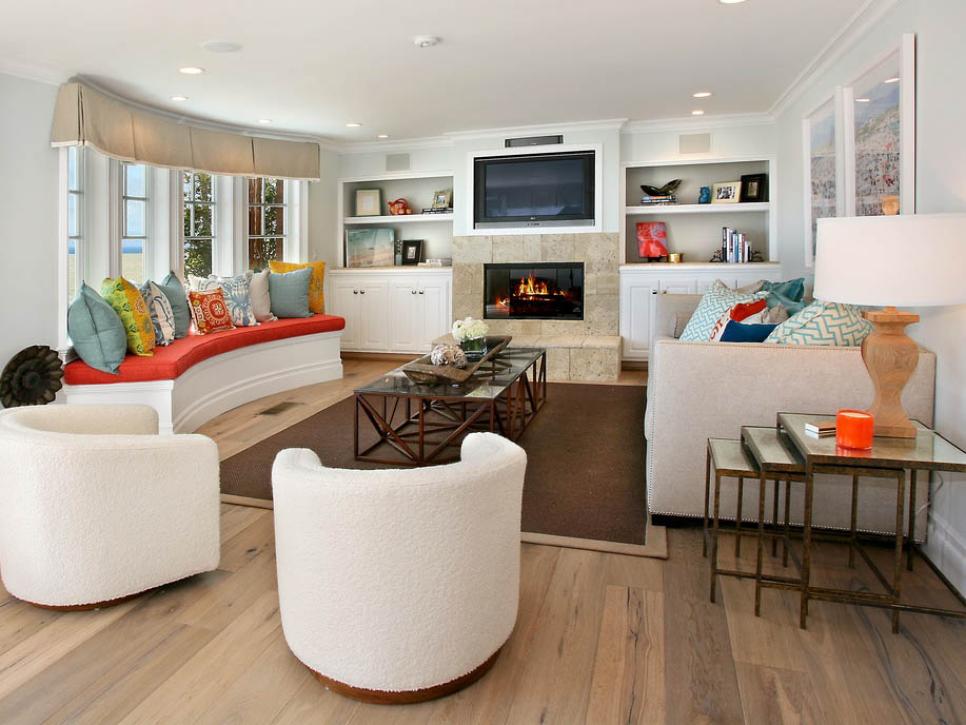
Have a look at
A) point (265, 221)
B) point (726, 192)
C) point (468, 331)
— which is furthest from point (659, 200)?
point (265, 221)

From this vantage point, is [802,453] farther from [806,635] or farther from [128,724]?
[128,724]

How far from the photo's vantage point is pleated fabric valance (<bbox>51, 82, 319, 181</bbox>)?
429 centimetres

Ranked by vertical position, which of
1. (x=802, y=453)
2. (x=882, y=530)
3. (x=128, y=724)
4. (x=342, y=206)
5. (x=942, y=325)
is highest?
(x=342, y=206)

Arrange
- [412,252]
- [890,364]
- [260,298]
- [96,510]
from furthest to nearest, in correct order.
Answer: [412,252] < [260,298] < [890,364] < [96,510]

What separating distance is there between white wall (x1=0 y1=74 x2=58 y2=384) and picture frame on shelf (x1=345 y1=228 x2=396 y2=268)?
331 cm

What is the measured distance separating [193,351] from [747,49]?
3716 mm

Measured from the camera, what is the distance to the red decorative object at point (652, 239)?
21.3 feet

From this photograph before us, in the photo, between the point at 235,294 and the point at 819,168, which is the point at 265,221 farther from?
the point at 819,168

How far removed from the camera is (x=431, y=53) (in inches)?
161

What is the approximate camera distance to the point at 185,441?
2.08 metres

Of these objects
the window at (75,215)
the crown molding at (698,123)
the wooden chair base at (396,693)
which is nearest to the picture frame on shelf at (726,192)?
the crown molding at (698,123)

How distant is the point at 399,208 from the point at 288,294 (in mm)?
1767

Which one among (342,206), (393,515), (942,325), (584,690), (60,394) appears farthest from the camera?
(342,206)

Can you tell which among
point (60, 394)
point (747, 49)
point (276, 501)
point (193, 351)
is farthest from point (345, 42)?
point (276, 501)
